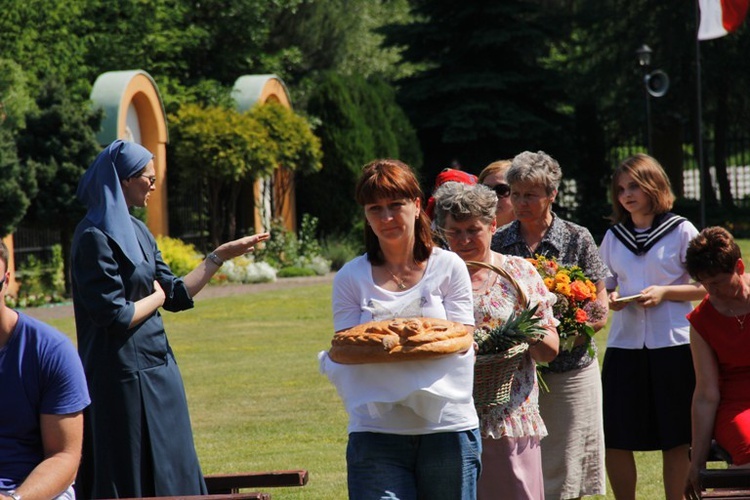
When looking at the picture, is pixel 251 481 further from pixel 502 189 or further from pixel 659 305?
pixel 659 305

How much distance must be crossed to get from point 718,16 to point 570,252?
14958mm

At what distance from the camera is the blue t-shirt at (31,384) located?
12.8 feet

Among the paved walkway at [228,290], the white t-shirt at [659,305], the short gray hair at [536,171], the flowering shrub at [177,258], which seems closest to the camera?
the short gray hair at [536,171]

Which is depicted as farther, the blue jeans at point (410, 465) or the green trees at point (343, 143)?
the green trees at point (343, 143)

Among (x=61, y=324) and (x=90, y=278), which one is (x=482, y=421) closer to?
(x=90, y=278)

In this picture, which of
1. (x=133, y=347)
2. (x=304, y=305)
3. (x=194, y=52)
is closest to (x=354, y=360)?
(x=133, y=347)

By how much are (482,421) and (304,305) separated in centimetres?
1465

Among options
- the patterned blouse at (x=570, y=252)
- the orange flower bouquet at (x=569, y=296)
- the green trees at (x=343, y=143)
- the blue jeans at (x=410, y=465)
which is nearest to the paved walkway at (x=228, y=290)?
the green trees at (x=343, y=143)

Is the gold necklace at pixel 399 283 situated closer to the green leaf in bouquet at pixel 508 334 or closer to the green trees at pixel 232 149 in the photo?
the green leaf in bouquet at pixel 508 334

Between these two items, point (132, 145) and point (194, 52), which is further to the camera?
point (194, 52)

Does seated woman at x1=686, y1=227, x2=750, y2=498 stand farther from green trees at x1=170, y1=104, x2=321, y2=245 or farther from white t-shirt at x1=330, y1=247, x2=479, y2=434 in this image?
green trees at x1=170, y1=104, x2=321, y2=245

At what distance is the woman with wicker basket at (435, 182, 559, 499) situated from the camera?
176 inches

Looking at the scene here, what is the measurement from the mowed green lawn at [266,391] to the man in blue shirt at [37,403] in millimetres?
3435

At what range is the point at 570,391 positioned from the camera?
218 inches
